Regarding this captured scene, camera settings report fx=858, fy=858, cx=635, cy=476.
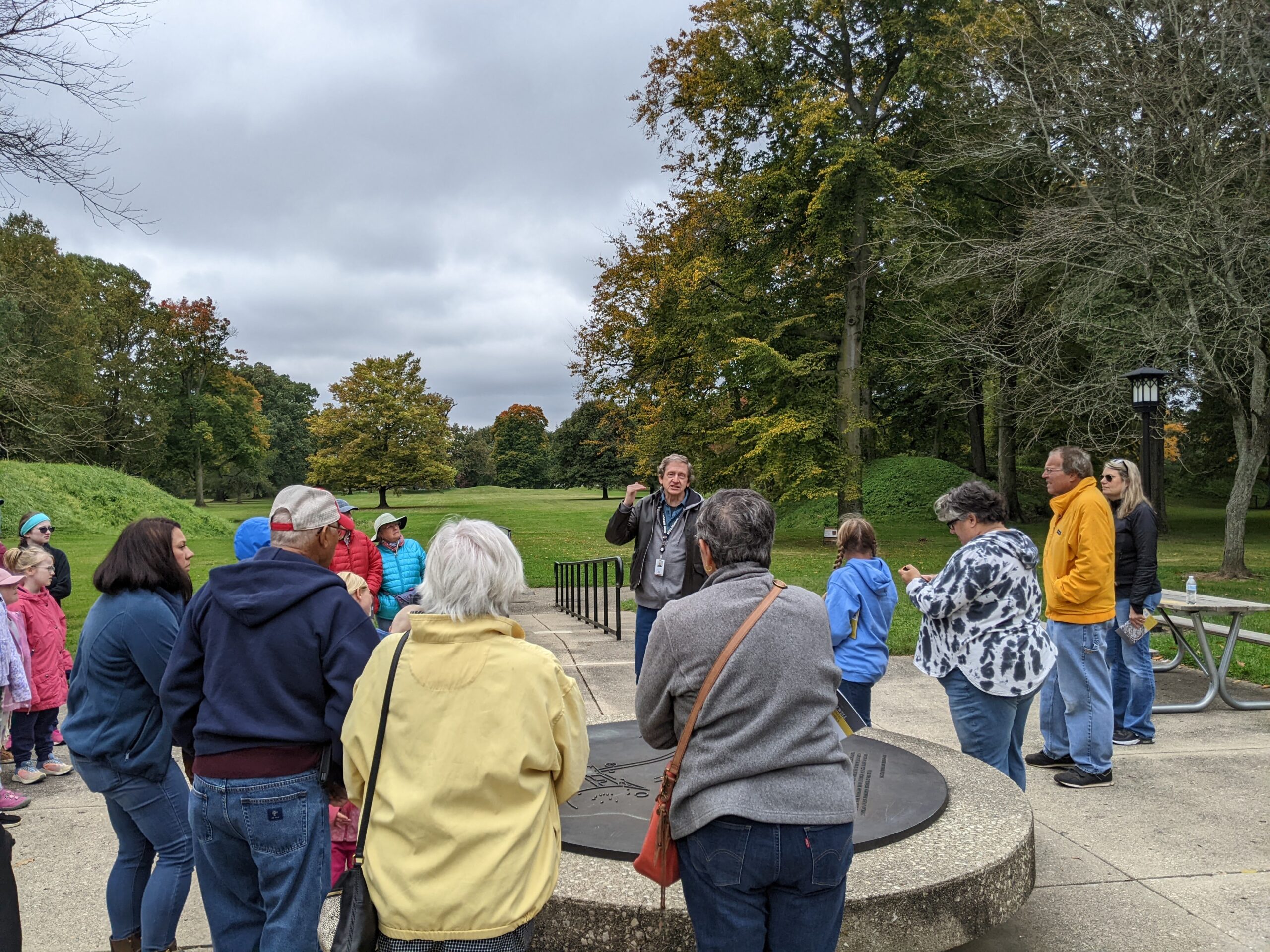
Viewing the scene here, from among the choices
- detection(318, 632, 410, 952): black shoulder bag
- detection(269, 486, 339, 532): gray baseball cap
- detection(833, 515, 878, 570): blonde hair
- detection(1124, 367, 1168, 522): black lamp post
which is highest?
detection(1124, 367, 1168, 522): black lamp post

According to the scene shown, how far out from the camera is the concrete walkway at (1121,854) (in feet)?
11.2

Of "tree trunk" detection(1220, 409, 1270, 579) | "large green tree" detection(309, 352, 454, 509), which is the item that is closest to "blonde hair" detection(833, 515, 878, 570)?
"tree trunk" detection(1220, 409, 1270, 579)

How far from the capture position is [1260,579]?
571 inches

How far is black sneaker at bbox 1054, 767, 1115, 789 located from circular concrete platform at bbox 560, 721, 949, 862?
1.35 metres

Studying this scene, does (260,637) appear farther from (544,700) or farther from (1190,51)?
(1190,51)

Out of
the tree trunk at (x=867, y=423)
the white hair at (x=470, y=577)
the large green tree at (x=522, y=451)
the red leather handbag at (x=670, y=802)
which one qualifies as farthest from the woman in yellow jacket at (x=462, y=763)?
the large green tree at (x=522, y=451)

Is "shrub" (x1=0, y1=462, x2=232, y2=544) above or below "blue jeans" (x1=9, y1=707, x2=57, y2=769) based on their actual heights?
above

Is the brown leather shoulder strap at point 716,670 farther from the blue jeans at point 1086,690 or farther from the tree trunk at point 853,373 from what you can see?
the tree trunk at point 853,373

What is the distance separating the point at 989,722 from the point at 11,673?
512cm

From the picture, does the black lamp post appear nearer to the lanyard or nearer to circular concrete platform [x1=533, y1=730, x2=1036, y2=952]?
the lanyard

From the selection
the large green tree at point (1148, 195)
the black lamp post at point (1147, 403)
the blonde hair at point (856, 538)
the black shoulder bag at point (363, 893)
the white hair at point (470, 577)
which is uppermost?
the large green tree at point (1148, 195)

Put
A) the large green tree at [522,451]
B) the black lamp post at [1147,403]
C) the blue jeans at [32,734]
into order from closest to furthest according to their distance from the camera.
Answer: the blue jeans at [32,734], the black lamp post at [1147,403], the large green tree at [522,451]

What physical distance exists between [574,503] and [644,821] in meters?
43.0

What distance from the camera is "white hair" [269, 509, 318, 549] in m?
2.48
